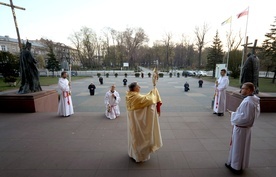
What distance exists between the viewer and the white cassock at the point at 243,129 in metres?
2.56

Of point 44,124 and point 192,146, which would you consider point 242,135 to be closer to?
point 192,146

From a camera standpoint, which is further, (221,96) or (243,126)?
(221,96)

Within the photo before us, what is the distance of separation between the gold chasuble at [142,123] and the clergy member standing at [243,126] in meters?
1.47

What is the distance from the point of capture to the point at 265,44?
2478 centimetres

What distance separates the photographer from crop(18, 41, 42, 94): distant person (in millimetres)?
6949

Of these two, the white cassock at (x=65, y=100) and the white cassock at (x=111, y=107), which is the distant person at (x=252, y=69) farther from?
the white cassock at (x=65, y=100)

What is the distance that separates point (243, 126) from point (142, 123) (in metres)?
1.88

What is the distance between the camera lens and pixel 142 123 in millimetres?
3070

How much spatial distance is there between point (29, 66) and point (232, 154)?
8.58 metres

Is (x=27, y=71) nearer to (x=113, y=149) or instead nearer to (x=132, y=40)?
(x=113, y=149)

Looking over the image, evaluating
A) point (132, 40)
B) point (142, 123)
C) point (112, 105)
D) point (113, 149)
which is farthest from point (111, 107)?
point (132, 40)

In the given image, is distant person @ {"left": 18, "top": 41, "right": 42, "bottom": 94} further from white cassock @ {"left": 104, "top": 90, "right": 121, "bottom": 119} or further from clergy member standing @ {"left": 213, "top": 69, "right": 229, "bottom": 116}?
Result: clergy member standing @ {"left": 213, "top": 69, "right": 229, "bottom": 116}

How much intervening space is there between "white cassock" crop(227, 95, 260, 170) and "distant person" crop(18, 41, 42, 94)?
8256 millimetres

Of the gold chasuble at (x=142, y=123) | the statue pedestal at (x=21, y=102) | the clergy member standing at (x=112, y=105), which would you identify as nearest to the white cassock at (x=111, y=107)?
the clergy member standing at (x=112, y=105)
